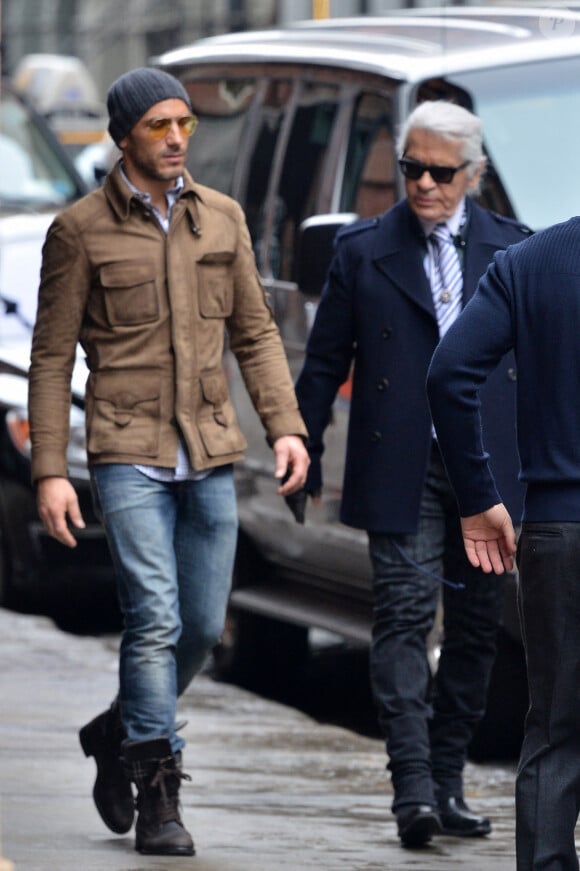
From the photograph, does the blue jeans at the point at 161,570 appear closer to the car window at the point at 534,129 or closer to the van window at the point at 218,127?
the car window at the point at 534,129

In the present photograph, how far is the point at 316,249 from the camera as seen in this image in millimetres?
6660

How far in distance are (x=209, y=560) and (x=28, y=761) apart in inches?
51.0

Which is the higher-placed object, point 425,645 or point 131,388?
point 131,388

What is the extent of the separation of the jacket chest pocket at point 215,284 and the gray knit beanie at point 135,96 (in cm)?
37

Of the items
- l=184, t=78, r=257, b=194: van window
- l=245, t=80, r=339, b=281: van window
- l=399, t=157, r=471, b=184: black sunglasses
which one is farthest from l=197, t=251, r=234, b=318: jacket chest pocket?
l=184, t=78, r=257, b=194: van window

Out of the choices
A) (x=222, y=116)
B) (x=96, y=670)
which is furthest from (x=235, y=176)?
(x=96, y=670)

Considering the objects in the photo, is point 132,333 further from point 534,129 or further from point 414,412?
point 534,129

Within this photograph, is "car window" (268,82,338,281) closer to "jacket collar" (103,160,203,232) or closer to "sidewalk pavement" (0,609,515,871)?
"sidewalk pavement" (0,609,515,871)

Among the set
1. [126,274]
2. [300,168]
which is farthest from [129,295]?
[300,168]

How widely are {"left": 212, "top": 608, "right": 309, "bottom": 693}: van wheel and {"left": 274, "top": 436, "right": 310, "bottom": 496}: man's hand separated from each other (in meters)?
2.63

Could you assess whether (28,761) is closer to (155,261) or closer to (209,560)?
(209,560)

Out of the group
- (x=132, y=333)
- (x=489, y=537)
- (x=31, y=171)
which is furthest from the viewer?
(x=31, y=171)

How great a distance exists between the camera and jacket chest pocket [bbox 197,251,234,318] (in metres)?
5.45

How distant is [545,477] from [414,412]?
5.14 feet
